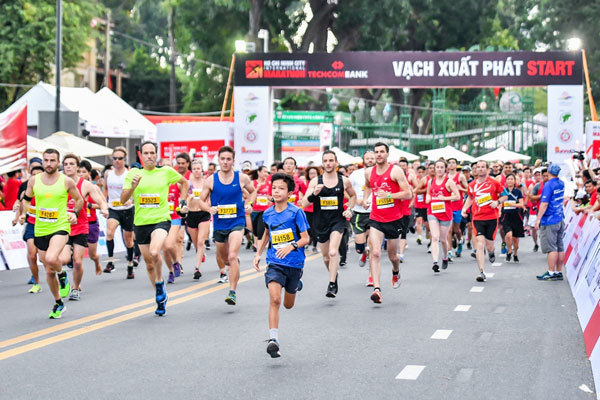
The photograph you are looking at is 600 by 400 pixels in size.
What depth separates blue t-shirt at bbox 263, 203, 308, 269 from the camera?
8.84 m

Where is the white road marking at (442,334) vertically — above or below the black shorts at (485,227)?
Result: below

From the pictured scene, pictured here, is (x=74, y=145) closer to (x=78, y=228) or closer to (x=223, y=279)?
(x=223, y=279)

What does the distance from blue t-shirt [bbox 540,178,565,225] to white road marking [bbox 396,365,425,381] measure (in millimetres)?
7738

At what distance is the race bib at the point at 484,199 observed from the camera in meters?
16.1

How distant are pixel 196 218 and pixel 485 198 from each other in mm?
4731

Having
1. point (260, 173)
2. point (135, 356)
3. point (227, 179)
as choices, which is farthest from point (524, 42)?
point (135, 356)

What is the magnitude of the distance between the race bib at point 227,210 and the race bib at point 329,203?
1666 mm

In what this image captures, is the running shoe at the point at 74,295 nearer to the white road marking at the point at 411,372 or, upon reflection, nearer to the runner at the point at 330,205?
the runner at the point at 330,205

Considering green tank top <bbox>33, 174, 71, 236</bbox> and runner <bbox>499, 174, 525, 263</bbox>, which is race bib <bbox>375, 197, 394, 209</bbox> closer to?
green tank top <bbox>33, 174, 71, 236</bbox>

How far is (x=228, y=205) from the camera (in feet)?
40.0

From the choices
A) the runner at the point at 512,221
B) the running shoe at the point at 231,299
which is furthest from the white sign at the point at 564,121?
the running shoe at the point at 231,299

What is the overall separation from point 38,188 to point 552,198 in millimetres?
7990

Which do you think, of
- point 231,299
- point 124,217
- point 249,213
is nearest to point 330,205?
point 249,213

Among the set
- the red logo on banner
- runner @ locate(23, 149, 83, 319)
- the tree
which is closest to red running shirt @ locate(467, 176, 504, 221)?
runner @ locate(23, 149, 83, 319)
